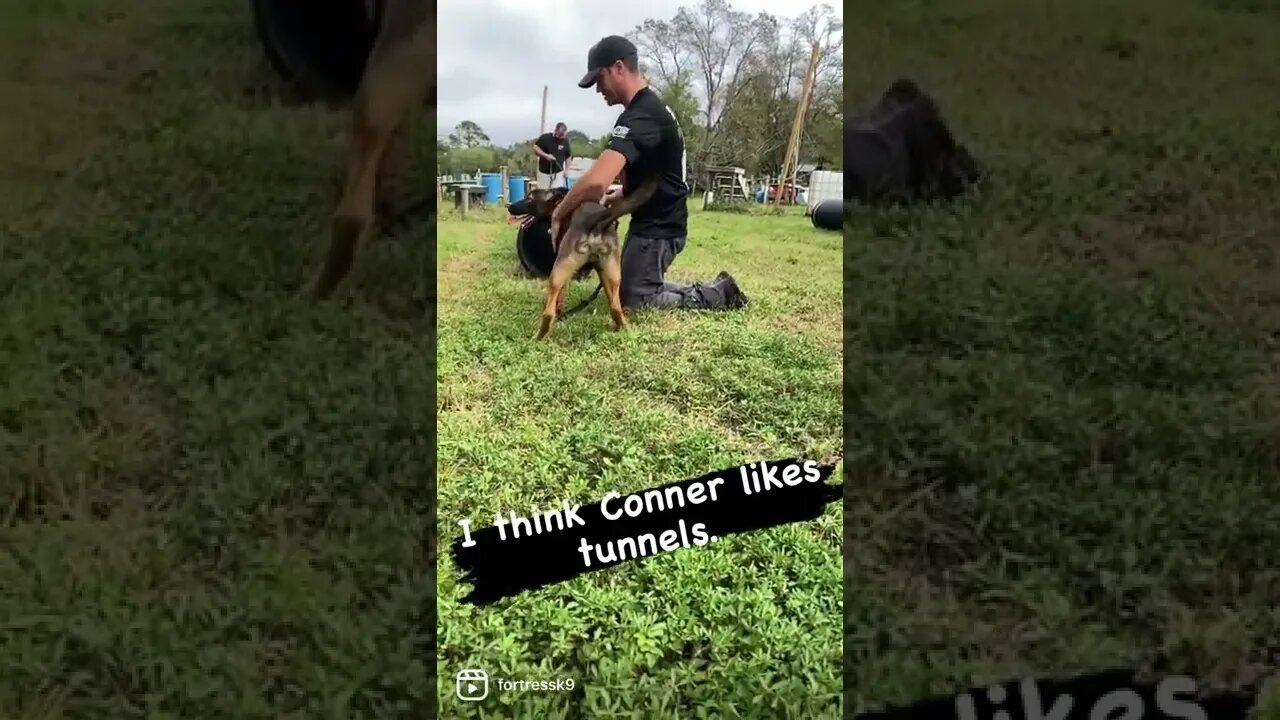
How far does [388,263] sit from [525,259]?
295 millimetres

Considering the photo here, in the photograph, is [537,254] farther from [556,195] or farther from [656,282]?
[656,282]

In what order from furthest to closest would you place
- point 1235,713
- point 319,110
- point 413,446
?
point 319,110 → point 413,446 → point 1235,713

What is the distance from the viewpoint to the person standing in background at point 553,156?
1.57 meters

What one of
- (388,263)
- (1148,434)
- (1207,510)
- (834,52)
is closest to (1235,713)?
(1207,510)

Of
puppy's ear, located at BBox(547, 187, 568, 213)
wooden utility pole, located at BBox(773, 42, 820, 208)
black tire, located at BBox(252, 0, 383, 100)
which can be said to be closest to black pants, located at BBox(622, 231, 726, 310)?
puppy's ear, located at BBox(547, 187, 568, 213)

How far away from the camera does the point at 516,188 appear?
160 cm

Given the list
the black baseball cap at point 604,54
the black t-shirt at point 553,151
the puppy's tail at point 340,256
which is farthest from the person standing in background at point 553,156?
the puppy's tail at point 340,256

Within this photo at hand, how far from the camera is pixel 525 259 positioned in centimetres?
164

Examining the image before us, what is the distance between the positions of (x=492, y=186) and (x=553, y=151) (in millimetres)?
134

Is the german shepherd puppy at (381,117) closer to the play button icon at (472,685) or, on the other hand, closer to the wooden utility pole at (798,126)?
the wooden utility pole at (798,126)

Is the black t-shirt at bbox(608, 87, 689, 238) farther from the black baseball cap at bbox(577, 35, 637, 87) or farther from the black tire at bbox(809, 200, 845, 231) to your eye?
the black tire at bbox(809, 200, 845, 231)

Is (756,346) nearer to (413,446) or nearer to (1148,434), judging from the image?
(413,446)

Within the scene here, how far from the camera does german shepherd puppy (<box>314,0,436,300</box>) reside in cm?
164

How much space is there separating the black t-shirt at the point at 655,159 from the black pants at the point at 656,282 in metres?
0.02
